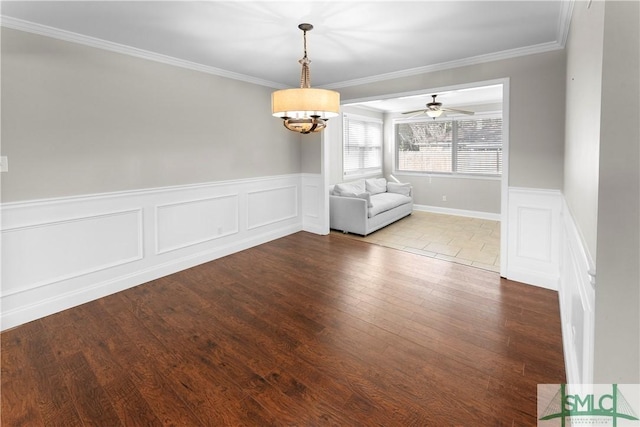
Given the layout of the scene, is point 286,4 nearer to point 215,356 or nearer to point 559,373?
point 215,356

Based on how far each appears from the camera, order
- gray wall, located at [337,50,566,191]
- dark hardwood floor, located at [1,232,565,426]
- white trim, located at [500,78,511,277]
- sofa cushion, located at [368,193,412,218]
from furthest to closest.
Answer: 1. sofa cushion, located at [368,193,412,218]
2. white trim, located at [500,78,511,277]
3. gray wall, located at [337,50,566,191]
4. dark hardwood floor, located at [1,232,565,426]

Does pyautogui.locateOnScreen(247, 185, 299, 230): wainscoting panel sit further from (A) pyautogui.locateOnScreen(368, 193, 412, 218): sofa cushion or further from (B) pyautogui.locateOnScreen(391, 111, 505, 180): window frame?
(B) pyautogui.locateOnScreen(391, 111, 505, 180): window frame

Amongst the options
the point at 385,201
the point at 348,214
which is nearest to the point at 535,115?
the point at 348,214

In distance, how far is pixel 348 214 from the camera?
5.98 meters

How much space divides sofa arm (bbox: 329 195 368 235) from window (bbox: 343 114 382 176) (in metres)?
1.57

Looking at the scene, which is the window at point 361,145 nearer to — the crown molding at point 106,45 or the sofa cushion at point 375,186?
the sofa cushion at point 375,186

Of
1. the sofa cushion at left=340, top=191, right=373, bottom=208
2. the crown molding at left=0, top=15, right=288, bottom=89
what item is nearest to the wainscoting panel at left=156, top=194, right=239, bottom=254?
the crown molding at left=0, top=15, right=288, bottom=89

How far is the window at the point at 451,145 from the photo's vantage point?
7.18 m

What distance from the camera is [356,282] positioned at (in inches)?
149

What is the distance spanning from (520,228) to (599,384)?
291 cm

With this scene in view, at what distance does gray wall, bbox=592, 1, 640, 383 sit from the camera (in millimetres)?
1099

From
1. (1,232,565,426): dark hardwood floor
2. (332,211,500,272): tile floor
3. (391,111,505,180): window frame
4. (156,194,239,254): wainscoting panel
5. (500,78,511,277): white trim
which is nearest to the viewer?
(1,232,565,426): dark hardwood floor

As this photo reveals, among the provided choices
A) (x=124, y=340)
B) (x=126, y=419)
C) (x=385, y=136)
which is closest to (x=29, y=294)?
(x=124, y=340)

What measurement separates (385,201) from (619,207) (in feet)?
17.9
